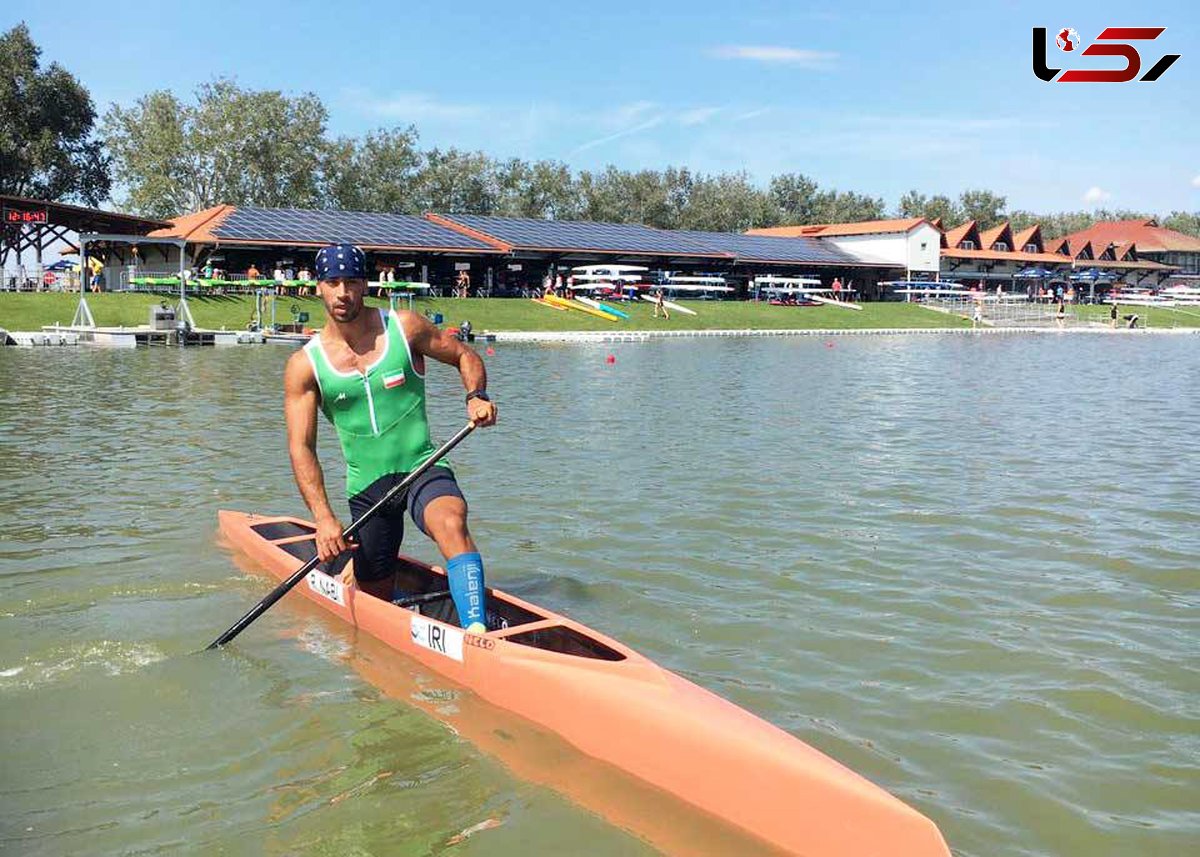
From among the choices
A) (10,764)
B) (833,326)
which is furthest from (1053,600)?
(833,326)

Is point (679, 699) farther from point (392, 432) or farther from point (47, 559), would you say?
point (47, 559)

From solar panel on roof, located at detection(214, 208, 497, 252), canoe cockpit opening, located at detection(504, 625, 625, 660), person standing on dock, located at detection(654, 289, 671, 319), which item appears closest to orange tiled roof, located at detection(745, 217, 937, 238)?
person standing on dock, located at detection(654, 289, 671, 319)

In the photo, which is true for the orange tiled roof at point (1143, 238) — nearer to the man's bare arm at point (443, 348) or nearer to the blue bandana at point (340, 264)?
the man's bare arm at point (443, 348)

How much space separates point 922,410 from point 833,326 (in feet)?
132

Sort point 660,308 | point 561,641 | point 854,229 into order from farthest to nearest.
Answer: point 854,229 < point 660,308 < point 561,641

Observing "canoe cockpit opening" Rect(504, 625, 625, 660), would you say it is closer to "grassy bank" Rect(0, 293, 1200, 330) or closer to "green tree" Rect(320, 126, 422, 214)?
"grassy bank" Rect(0, 293, 1200, 330)

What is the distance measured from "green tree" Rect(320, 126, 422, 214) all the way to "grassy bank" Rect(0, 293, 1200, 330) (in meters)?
33.7

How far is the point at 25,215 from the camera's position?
4084cm

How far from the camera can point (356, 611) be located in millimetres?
6992

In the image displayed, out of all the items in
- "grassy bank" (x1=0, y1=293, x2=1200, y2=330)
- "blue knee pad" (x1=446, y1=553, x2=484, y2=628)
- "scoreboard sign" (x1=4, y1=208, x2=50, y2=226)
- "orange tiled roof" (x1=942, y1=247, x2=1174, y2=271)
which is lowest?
"blue knee pad" (x1=446, y1=553, x2=484, y2=628)

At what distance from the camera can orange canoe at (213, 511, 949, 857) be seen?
4.14 metres

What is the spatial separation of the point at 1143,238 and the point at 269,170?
91.6m

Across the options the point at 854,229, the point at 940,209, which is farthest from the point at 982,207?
the point at 854,229

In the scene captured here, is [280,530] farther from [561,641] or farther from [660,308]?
[660,308]
